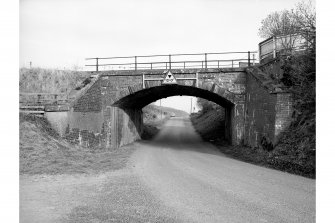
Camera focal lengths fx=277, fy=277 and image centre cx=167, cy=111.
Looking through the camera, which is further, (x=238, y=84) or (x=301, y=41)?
(x=238, y=84)

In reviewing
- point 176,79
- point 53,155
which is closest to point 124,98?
point 176,79

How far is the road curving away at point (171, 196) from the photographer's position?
562 centimetres

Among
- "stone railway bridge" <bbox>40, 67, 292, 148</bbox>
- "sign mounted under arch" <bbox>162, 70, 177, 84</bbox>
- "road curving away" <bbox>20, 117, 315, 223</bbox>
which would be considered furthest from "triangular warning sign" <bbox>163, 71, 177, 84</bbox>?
"road curving away" <bbox>20, 117, 315, 223</bbox>

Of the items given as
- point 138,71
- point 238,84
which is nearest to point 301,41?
point 238,84

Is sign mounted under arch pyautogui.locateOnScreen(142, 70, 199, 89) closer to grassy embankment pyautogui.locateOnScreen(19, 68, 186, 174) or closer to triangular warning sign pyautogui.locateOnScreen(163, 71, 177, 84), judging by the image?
triangular warning sign pyautogui.locateOnScreen(163, 71, 177, 84)

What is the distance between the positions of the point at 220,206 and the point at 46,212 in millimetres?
3736

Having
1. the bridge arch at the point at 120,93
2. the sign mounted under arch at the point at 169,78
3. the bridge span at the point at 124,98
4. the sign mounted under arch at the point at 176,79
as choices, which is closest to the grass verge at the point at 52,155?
the bridge span at the point at 124,98

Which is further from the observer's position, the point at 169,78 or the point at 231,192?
the point at 169,78

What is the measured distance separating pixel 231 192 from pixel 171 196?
1597mm

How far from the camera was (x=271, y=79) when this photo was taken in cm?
1318

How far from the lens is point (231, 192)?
727cm

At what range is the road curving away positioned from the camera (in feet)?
18.4

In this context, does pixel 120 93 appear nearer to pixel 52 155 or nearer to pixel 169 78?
pixel 169 78

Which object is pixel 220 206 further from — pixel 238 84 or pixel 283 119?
pixel 238 84
